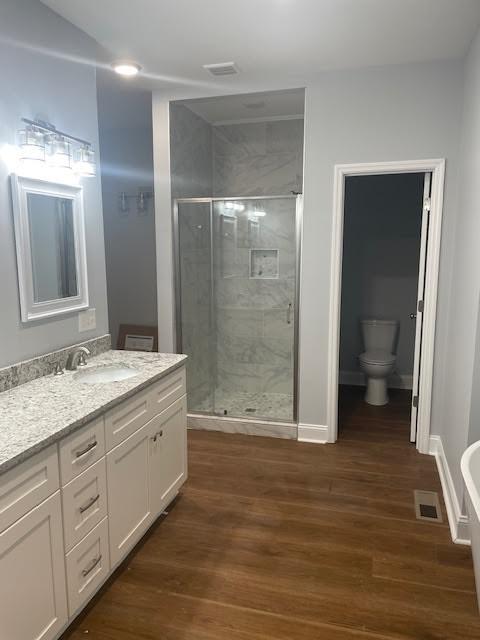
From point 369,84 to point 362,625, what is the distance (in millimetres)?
3194

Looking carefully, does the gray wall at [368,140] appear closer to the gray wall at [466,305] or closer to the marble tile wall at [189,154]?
the gray wall at [466,305]

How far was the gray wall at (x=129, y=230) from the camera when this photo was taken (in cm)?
490

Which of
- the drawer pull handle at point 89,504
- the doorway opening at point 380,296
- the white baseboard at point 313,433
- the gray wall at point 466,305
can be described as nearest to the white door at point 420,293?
the gray wall at point 466,305

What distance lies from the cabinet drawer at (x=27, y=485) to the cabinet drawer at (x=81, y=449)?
49 mm

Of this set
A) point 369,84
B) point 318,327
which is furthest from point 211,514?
point 369,84

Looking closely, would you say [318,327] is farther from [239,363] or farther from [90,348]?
[90,348]

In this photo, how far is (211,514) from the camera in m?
2.73

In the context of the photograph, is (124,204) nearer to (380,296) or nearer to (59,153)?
(59,153)

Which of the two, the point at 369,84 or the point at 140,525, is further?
the point at 369,84

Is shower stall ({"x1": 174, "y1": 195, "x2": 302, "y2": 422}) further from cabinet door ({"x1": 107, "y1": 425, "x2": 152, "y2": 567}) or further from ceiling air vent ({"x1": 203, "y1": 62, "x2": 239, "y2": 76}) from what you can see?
cabinet door ({"x1": 107, "y1": 425, "x2": 152, "y2": 567})

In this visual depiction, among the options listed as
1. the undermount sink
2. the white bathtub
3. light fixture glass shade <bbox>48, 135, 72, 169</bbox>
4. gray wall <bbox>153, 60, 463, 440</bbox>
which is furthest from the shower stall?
the white bathtub

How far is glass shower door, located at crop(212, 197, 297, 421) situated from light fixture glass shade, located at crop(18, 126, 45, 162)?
6.74 ft

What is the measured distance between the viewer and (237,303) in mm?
4570

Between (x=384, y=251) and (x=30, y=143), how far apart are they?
370 centimetres
